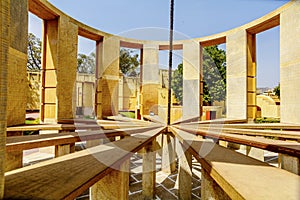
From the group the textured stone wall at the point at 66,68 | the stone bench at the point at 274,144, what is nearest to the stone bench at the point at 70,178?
the stone bench at the point at 274,144

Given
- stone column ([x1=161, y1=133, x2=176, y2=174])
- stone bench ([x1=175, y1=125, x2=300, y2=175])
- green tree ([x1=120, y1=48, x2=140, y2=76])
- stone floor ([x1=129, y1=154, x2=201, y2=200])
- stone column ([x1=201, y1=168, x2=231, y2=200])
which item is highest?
green tree ([x1=120, y1=48, x2=140, y2=76])

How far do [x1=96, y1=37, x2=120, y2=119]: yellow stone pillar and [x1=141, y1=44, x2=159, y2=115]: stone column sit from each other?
1294 mm

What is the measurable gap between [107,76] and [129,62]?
915 cm

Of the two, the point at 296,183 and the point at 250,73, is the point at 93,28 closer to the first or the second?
the point at 250,73

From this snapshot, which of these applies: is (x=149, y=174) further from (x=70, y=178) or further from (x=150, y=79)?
(x=150, y=79)

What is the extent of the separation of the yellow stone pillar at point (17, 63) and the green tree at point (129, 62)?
11925 mm

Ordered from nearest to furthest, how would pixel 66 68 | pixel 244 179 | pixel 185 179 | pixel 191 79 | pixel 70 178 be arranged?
pixel 70 178 < pixel 244 179 < pixel 185 179 < pixel 66 68 < pixel 191 79

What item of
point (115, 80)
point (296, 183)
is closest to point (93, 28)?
point (115, 80)

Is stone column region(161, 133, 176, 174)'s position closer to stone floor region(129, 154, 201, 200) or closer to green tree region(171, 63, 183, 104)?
stone floor region(129, 154, 201, 200)

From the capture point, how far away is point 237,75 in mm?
6609

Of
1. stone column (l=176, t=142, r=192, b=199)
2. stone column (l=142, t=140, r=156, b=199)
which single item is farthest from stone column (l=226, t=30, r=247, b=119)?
stone column (l=142, t=140, r=156, b=199)

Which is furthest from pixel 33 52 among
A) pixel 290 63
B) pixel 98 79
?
pixel 290 63

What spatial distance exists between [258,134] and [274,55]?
421cm

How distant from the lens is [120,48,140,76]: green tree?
15664 millimetres
